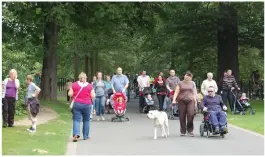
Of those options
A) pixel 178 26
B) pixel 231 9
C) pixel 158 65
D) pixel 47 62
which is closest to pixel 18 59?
pixel 47 62

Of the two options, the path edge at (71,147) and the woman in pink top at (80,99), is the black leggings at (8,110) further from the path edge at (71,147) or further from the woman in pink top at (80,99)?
the woman in pink top at (80,99)

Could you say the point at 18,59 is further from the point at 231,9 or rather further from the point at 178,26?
the point at 231,9

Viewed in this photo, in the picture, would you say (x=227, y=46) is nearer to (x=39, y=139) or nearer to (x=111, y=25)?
(x=111, y=25)

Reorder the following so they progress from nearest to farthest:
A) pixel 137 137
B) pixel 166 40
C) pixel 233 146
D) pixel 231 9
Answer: pixel 233 146, pixel 137 137, pixel 231 9, pixel 166 40

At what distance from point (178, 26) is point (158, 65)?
22055mm

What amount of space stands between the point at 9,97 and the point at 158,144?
5.50 meters

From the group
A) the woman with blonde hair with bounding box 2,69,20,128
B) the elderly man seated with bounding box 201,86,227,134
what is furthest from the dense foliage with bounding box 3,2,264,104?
the elderly man seated with bounding box 201,86,227,134

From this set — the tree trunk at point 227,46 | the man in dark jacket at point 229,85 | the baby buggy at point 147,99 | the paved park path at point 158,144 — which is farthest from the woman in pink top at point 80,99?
the tree trunk at point 227,46

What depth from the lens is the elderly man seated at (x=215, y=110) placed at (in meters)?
13.9

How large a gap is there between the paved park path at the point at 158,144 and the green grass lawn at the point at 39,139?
0.37 meters

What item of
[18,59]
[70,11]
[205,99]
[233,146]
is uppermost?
[70,11]

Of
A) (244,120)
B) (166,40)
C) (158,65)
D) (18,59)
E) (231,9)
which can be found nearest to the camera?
(244,120)

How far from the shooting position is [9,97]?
1608cm

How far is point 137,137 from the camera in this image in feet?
46.6
